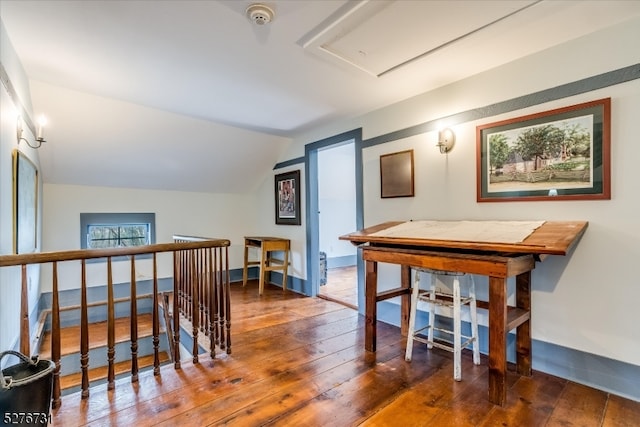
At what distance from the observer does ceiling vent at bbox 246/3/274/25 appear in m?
1.71

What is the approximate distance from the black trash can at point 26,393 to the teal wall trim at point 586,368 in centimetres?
287

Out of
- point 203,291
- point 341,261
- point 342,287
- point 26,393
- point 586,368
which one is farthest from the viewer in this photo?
point 341,261

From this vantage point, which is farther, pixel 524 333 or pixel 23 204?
pixel 23 204

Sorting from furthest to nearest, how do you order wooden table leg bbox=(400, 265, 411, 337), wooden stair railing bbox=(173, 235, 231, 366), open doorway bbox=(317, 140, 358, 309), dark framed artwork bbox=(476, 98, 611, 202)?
open doorway bbox=(317, 140, 358, 309) < wooden table leg bbox=(400, 265, 411, 337) < wooden stair railing bbox=(173, 235, 231, 366) < dark framed artwork bbox=(476, 98, 611, 202)

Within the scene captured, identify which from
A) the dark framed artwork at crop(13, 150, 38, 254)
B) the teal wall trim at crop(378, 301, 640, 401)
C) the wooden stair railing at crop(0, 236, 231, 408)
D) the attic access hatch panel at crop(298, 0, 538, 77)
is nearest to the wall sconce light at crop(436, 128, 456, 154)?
the attic access hatch panel at crop(298, 0, 538, 77)

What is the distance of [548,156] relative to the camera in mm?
2223

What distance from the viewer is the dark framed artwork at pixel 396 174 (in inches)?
121

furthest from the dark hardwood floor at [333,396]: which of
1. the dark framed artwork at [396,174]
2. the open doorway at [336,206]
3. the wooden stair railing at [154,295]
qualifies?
the open doorway at [336,206]

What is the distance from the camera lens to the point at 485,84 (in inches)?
100

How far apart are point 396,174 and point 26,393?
2.96 m

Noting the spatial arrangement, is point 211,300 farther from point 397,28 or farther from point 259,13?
point 397,28

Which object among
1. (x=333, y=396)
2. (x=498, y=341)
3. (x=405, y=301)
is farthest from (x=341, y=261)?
(x=498, y=341)

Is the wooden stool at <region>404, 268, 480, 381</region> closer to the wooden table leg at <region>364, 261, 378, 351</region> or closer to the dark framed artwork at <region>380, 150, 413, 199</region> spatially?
the wooden table leg at <region>364, 261, 378, 351</region>

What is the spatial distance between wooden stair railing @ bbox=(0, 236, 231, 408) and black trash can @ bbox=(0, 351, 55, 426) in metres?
0.29
